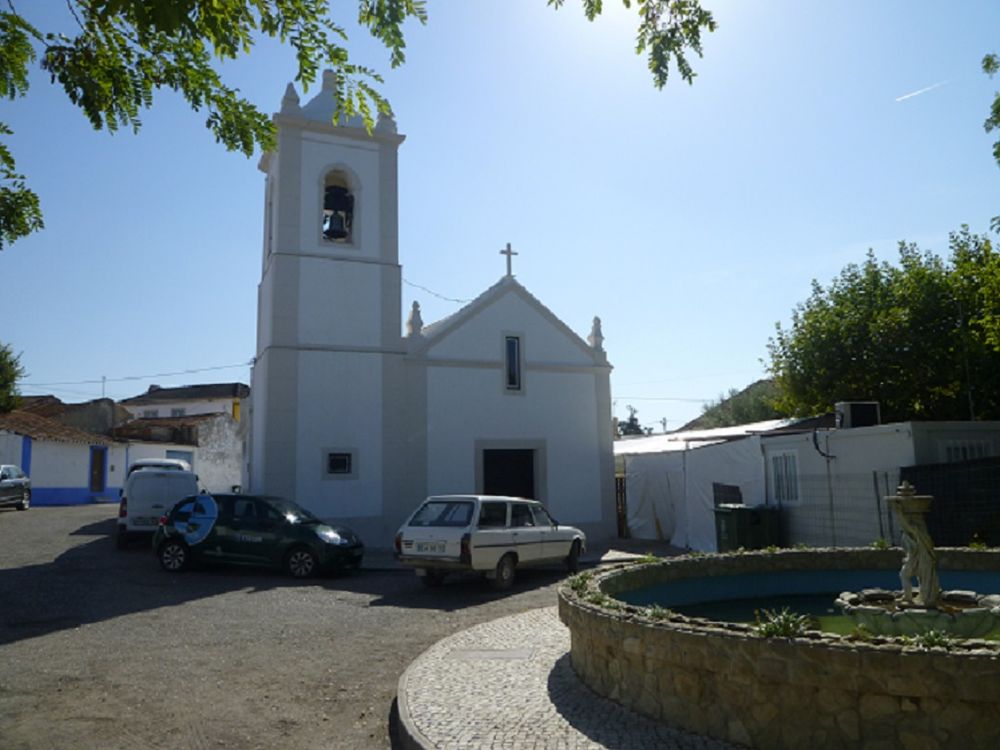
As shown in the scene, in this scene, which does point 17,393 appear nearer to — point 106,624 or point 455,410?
point 455,410

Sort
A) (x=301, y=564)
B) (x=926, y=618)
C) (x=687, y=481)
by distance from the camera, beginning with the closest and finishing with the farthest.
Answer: (x=926, y=618), (x=301, y=564), (x=687, y=481)

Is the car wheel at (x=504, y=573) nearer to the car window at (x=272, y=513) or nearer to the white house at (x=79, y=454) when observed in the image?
the car window at (x=272, y=513)

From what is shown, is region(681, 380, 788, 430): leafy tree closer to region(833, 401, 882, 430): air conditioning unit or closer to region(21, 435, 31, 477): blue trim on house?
region(833, 401, 882, 430): air conditioning unit

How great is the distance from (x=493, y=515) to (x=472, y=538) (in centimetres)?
82

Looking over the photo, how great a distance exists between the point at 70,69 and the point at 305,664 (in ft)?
18.6

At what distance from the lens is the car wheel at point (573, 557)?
14.7m

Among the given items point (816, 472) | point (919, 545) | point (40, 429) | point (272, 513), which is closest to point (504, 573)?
point (272, 513)

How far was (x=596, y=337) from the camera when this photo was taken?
2188 centimetres

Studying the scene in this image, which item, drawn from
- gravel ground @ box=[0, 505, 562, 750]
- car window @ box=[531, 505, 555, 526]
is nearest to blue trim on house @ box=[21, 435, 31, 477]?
gravel ground @ box=[0, 505, 562, 750]

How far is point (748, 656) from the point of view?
16.0ft

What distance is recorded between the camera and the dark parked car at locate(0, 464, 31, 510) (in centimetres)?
Answer: 2769

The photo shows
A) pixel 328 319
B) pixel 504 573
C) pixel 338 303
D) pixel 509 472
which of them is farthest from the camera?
pixel 509 472

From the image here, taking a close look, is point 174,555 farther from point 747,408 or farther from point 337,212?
point 747,408

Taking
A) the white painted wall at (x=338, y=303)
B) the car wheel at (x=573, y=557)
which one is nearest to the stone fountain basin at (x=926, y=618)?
the car wheel at (x=573, y=557)
